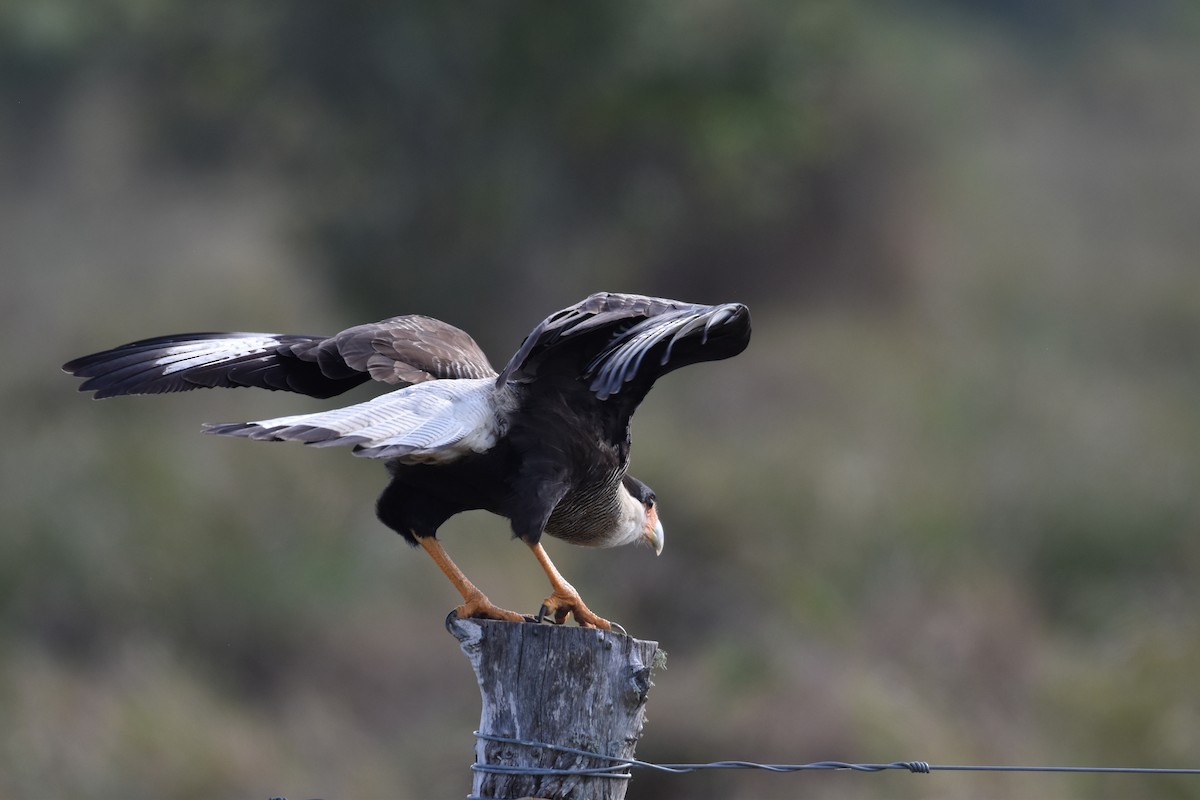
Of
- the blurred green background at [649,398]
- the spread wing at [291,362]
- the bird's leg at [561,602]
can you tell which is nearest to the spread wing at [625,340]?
the spread wing at [291,362]

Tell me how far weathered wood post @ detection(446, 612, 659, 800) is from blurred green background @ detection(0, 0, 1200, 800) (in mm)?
5618

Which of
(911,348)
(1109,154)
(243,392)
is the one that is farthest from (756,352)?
(1109,154)

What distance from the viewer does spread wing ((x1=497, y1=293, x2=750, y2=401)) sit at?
460 cm

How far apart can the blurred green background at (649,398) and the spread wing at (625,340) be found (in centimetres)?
500

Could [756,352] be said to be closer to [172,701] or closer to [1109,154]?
[172,701]

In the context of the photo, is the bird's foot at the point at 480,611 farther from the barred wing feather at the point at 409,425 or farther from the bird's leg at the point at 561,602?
the barred wing feather at the point at 409,425

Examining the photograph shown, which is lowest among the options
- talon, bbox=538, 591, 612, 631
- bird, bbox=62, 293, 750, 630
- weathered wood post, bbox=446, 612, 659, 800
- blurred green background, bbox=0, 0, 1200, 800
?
weathered wood post, bbox=446, 612, 659, 800

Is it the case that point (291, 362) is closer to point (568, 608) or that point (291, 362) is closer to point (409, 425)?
point (409, 425)

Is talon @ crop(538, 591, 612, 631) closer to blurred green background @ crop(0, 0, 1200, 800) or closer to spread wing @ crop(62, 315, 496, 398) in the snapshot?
spread wing @ crop(62, 315, 496, 398)

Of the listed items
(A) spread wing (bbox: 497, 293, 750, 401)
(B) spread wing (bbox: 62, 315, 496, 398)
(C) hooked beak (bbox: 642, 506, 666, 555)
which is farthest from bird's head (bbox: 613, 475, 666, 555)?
(B) spread wing (bbox: 62, 315, 496, 398)

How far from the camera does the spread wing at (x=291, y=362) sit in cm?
509

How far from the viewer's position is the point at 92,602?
38.7 feet

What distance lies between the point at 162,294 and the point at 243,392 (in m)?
2.01

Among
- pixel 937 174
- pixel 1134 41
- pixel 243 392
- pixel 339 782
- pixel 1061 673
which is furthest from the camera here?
pixel 1134 41
